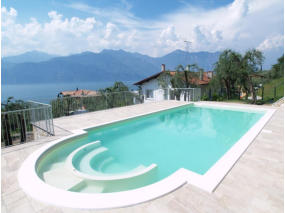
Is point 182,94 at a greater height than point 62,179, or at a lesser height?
greater

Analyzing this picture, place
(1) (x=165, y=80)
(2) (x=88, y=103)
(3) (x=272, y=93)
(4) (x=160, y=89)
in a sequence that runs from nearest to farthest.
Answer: (2) (x=88, y=103) < (4) (x=160, y=89) < (1) (x=165, y=80) < (3) (x=272, y=93)

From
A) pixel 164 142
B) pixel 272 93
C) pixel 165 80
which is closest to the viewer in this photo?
pixel 164 142

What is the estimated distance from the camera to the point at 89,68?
13488cm

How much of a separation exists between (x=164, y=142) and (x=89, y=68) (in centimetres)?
14025

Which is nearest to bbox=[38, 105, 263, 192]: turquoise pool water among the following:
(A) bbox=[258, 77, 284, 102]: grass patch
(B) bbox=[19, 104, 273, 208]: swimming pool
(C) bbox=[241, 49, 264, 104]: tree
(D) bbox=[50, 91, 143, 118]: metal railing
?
(B) bbox=[19, 104, 273, 208]: swimming pool

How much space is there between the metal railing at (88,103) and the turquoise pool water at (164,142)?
258cm

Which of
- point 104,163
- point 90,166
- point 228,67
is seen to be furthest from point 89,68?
point 90,166

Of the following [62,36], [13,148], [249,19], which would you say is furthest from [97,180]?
[62,36]

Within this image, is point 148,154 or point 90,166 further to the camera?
point 148,154

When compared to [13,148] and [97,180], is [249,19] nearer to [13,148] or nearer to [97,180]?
[97,180]

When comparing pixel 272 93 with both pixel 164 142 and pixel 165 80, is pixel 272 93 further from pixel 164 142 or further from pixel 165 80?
pixel 164 142

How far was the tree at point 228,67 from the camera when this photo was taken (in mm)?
13453

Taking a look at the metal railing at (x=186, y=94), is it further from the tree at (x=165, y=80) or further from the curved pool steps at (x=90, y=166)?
the curved pool steps at (x=90, y=166)

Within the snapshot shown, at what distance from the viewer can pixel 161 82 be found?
17141 mm
